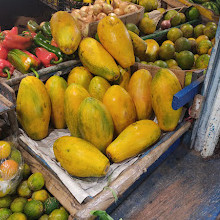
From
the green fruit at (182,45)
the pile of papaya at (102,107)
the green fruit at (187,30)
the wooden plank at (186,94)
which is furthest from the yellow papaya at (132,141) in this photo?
the green fruit at (187,30)

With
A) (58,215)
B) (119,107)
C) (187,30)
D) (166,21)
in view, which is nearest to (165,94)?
(119,107)

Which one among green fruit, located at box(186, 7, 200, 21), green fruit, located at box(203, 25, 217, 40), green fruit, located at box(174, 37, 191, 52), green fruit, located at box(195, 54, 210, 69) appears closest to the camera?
green fruit, located at box(195, 54, 210, 69)

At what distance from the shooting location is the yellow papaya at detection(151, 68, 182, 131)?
5.17 feet

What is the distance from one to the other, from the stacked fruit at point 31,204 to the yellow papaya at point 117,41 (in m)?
0.98

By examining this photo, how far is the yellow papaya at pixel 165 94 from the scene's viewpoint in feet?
5.17

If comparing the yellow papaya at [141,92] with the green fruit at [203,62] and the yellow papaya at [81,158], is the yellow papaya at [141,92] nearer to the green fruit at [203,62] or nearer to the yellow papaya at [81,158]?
the yellow papaya at [81,158]

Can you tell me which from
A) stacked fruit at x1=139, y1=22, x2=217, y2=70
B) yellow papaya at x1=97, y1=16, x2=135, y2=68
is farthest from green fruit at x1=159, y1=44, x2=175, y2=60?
yellow papaya at x1=97, y1=16, x2=135, y2=68

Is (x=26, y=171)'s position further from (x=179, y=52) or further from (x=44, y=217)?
(x=179, y=52)

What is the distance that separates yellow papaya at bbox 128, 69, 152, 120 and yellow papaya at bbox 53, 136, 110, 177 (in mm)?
494

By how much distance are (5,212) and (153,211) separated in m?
0.89

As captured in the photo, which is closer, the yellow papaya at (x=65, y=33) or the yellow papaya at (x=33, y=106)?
the yellow papaya at (x=33, y=106)

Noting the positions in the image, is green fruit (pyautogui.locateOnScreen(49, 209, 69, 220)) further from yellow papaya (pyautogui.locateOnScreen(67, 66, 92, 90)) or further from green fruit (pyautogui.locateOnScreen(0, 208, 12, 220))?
yellow papaya (pyautogui.locateOnScreen(67, 66, 92, 90))

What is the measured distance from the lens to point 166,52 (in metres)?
2.15

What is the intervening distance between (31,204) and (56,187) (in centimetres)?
16
